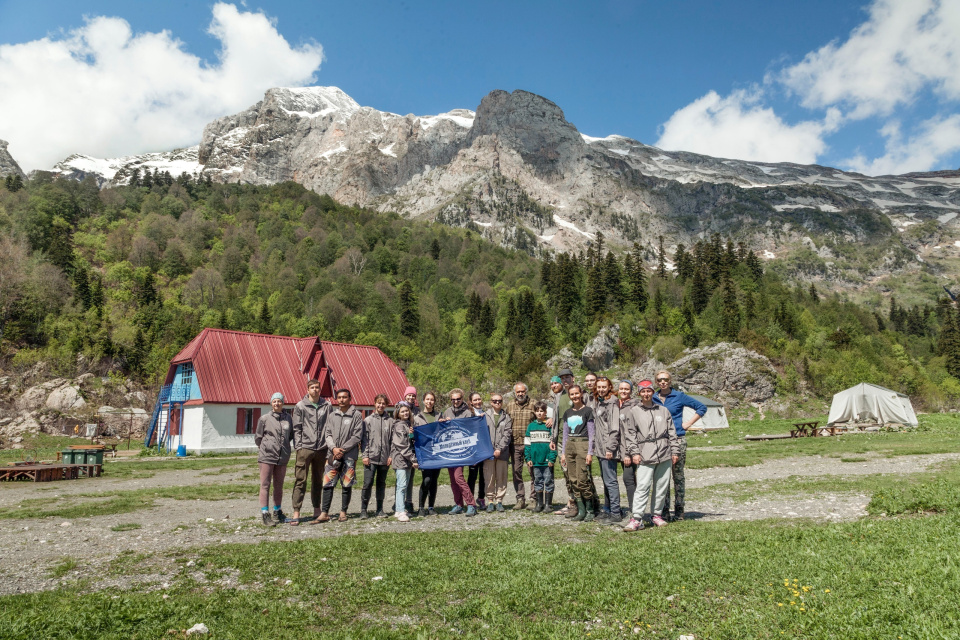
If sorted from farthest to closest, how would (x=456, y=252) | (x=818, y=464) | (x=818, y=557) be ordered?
(x=456, y=252)
(x=818, y=464)
(x=818, y=557)

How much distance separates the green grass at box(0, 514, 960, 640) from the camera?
4.53m

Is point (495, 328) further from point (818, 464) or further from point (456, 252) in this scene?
point (818, 464)

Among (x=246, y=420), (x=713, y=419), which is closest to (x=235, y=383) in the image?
(x=246, y=420)

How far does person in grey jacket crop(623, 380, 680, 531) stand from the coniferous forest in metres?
60.8

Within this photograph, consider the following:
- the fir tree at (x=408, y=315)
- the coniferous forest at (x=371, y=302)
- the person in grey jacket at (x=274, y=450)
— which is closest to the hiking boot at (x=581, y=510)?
the person in grey jacket at (x=274, y=450)

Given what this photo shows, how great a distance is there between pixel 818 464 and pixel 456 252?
109 m

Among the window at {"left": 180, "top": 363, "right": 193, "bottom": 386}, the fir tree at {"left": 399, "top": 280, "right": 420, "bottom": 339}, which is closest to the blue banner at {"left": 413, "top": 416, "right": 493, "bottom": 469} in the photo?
the window at {"left": 180, "top": 363, "right": 193, "bottom": 386}

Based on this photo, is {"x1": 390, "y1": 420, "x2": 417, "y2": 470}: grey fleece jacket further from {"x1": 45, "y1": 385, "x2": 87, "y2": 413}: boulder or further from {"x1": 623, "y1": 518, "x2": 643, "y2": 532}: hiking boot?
{"x1": 45, "y1": 385, "x2": 87, "y2": 413}: boulder

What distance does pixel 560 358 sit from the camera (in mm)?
75562

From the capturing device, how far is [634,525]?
884cm

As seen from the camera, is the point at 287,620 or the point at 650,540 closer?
the point at 287,620

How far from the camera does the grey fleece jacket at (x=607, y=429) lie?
970 cm

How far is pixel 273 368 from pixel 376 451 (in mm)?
33290

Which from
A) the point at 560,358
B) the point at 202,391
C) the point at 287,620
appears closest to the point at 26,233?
the point at 202,391
